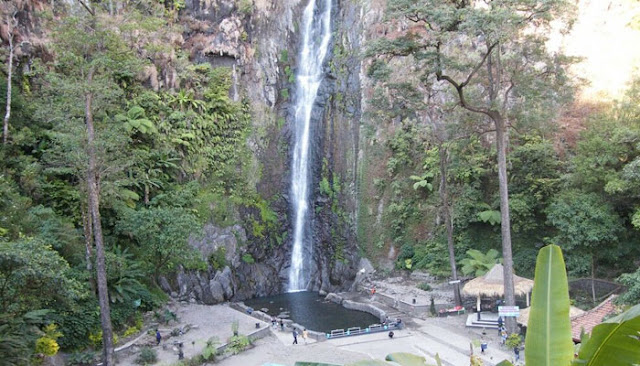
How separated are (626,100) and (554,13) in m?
5.00

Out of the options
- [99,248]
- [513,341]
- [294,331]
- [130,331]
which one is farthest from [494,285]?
[99,248]

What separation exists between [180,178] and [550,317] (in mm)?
24257

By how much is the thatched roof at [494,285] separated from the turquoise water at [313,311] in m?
4.53

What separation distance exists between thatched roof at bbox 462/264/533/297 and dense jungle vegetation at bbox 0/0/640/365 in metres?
2.22

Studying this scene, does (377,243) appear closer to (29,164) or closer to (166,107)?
(166,107)

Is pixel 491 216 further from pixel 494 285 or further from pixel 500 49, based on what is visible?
pixel 500 49

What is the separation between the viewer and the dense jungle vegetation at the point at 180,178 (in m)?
13.0

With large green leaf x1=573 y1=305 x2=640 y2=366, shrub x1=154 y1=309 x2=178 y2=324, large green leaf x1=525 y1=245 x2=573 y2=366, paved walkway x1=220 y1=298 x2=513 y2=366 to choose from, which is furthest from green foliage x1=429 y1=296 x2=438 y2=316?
large green leaf x1=573 y1=305 x2=640 y2=366

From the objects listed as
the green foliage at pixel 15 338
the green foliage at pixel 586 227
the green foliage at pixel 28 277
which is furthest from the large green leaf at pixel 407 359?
the green foliage at pixel 586 227

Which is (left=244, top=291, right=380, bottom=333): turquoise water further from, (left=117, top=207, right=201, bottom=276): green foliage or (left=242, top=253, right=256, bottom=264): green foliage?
(left=117, top=207, right=201, bottom=276): green foliage

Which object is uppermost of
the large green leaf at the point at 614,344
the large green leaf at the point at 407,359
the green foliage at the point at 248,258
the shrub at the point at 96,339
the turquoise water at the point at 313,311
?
the large green leaf at the point at 614,344

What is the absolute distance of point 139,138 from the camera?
77.5ft

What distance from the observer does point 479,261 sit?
2050 centimetres

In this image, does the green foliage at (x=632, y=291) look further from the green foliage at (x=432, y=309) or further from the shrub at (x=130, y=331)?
the shrub at (x=130, y=331)
